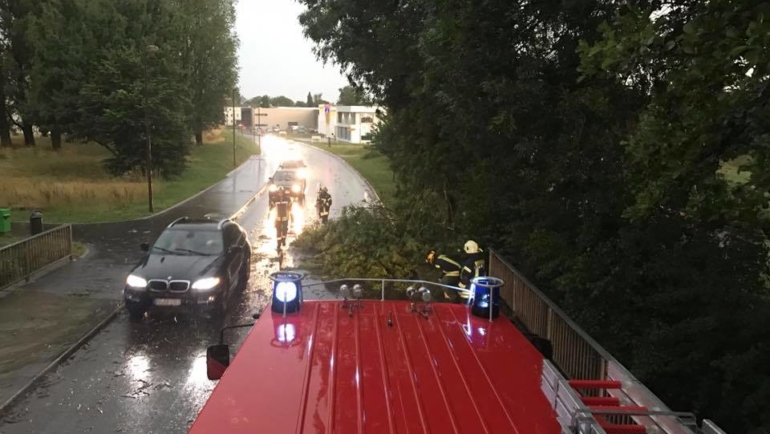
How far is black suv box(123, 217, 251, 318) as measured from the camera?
10234 millimetres

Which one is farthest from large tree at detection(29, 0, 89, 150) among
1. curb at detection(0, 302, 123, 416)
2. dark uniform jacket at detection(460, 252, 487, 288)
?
dark uniform jacket at detection(460, 252, 487, 288)

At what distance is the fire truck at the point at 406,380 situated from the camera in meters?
3.10

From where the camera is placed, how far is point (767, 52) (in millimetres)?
3682

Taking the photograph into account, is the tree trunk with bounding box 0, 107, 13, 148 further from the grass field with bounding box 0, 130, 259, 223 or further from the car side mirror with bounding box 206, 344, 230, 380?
the car side mirror with bounding box 206, 344, 230, 380

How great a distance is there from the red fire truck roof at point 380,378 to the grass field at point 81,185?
64.2ft

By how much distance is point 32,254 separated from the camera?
1345cm

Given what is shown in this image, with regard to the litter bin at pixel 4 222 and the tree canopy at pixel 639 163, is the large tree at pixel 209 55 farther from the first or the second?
the tree canopy at pixel 639 163

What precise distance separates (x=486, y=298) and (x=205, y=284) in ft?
21.9

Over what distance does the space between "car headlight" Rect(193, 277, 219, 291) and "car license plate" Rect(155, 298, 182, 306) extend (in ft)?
1.20

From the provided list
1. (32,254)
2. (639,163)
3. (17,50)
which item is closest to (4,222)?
(32,254)

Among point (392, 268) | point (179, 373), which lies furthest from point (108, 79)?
point (179, 373)

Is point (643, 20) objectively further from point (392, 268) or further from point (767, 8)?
point (392, 268)

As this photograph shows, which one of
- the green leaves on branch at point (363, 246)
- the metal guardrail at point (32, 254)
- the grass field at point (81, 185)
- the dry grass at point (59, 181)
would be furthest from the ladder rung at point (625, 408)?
the dry grass at point (59, 181)

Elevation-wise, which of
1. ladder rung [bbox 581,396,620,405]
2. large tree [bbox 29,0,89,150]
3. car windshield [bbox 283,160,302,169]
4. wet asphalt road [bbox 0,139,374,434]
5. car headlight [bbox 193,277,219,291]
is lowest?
wet asphalt road [bbox 0,139,374,434]
